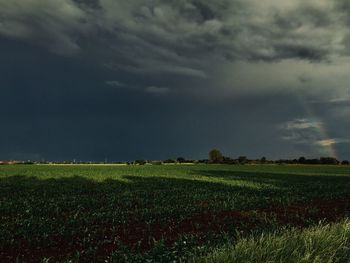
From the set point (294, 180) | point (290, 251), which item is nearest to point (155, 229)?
point (290, 251)

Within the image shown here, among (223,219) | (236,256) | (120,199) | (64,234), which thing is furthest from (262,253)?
(120,199)

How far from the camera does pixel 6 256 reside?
1182 centimetres

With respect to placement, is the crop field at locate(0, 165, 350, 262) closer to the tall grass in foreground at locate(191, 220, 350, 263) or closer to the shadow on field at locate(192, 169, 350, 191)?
the tall grass in foreground at locate(191, 220, 350, 263)

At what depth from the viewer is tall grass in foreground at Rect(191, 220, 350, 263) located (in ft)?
23.2

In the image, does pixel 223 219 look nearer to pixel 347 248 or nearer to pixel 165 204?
pixel 165 204

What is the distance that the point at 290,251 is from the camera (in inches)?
302

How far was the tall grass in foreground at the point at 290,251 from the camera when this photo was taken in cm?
706

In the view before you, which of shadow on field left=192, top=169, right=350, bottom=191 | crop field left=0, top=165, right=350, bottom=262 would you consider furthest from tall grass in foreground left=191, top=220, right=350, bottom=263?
shadow on field left=192, top=169, right=350, bottom=191

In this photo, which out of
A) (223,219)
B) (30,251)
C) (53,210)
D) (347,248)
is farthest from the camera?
(53,210)

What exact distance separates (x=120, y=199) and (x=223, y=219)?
32.3 ft

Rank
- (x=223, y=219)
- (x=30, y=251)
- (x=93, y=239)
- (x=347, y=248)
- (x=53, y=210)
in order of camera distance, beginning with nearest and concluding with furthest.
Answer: (x=347, y=248) → (x=30, y=251) → (x=93, y=239) → (x=223, y=219) → (x=53, y=210)

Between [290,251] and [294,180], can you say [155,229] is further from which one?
[294,180]

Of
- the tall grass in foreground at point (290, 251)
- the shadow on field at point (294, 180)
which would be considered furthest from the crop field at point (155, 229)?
the shadow on field at point (294, 180)

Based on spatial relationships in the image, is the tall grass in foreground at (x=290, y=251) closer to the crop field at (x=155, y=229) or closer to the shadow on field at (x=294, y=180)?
the crop field at (x=155, y=229)
